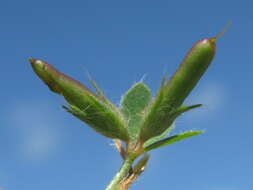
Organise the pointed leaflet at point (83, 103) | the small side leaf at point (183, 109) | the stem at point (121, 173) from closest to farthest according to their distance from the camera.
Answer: the stem at point (121, 173)
the pointed leaflet at point (83, 103)
the small side leaf at point (183, 109)

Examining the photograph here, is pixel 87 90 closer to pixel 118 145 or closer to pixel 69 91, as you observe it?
pixel 69 91

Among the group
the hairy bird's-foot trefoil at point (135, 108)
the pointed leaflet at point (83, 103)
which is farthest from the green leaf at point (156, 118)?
the pointed leaflet at point (83, 103)

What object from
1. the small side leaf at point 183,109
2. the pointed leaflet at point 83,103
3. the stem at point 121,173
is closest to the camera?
the stem at point 121,173

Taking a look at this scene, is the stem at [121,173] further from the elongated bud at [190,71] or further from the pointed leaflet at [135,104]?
the elongated bud at [190,71]

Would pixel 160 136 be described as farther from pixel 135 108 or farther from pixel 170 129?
pixel 135 108

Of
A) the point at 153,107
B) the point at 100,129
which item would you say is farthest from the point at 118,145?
the point at 153,107

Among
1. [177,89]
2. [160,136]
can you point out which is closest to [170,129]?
[160,136]

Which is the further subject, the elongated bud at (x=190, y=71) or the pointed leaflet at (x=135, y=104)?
the pointed leaflet at (x=135, y=104)
